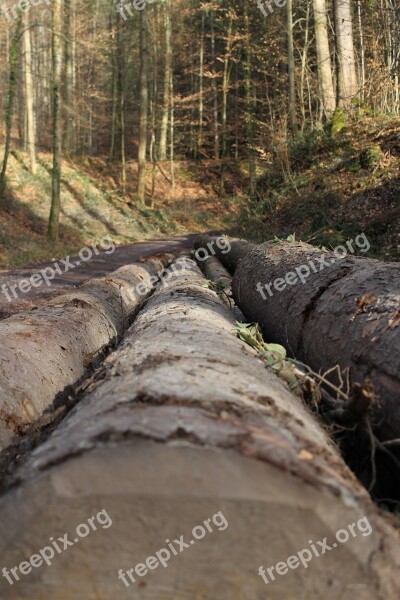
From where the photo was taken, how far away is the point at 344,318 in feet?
8.85

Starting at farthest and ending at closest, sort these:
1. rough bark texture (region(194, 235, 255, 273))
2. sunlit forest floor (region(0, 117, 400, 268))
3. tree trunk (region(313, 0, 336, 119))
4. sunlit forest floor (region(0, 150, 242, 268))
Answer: sunlit forest floor (region(0, 150, 242, 268)), tree trunk (region(313, 0, 336, 119)), sunlit forest floor (region(0, 117, 400, 268)), rough bark texture (region(194, 235, 255, 273))

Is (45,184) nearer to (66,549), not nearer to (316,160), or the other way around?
(316,160)

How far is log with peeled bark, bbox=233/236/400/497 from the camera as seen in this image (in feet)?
7.06

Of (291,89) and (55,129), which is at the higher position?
(291,89)

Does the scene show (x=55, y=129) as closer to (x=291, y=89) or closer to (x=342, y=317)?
(x=291, y=89)

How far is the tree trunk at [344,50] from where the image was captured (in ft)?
38.5

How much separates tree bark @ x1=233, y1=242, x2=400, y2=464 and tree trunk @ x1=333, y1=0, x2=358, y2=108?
937 centimetres

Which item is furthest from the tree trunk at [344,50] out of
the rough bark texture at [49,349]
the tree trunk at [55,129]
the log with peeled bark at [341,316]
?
the rough bark texture at [49,349]

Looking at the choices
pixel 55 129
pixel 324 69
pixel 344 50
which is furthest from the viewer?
pixel 55 129

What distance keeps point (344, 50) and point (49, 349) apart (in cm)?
1166

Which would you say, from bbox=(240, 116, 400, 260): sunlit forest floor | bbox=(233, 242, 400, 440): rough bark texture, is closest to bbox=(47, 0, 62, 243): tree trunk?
bbox=(240, 116, 400, 260): sunlit forest floor

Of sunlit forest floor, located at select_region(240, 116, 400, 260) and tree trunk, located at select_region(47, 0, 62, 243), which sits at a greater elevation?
tree trunk, located at select_region(47, 0, 62, 243)

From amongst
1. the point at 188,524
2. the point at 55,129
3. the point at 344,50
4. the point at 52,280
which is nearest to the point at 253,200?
the point at 344,50

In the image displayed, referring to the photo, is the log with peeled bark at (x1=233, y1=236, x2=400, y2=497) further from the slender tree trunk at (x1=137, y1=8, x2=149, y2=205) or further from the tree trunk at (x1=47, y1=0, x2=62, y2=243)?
the slender tree trunk at (x1=137, y1=8, x2=149, y2=205)
